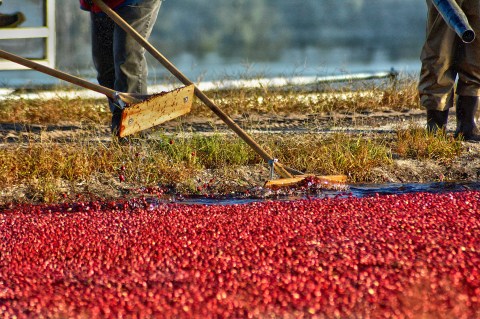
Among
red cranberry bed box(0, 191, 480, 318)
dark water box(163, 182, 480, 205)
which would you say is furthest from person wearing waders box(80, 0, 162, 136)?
red cranberry bed box(0, 191, 480, 318)

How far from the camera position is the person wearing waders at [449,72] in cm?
555

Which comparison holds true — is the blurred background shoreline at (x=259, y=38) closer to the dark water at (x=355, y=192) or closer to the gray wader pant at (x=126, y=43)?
the gray wader pant at (x=126, y=43)

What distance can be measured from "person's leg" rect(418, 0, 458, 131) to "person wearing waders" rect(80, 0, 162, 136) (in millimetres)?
1648

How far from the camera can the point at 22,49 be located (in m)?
7.00

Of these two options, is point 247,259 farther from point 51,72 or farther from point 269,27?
point 269,27

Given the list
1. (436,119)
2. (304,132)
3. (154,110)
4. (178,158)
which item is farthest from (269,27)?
(154,110)

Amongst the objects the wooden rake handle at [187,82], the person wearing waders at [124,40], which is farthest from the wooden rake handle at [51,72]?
the person wearing waders at [124,40]

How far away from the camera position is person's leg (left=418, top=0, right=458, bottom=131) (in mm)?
5559

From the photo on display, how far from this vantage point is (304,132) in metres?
5.88

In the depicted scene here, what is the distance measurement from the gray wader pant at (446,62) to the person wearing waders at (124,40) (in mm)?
1660

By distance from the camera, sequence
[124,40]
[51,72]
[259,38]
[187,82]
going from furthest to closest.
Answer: [259,38]
[124,40]
[187,82]
[51,72]

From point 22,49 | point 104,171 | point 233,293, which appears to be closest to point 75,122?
point 22,49

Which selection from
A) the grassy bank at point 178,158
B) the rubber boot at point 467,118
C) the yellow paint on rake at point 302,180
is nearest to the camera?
the yellow paint on rake at point 302,180

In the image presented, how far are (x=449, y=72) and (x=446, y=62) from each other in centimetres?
10
